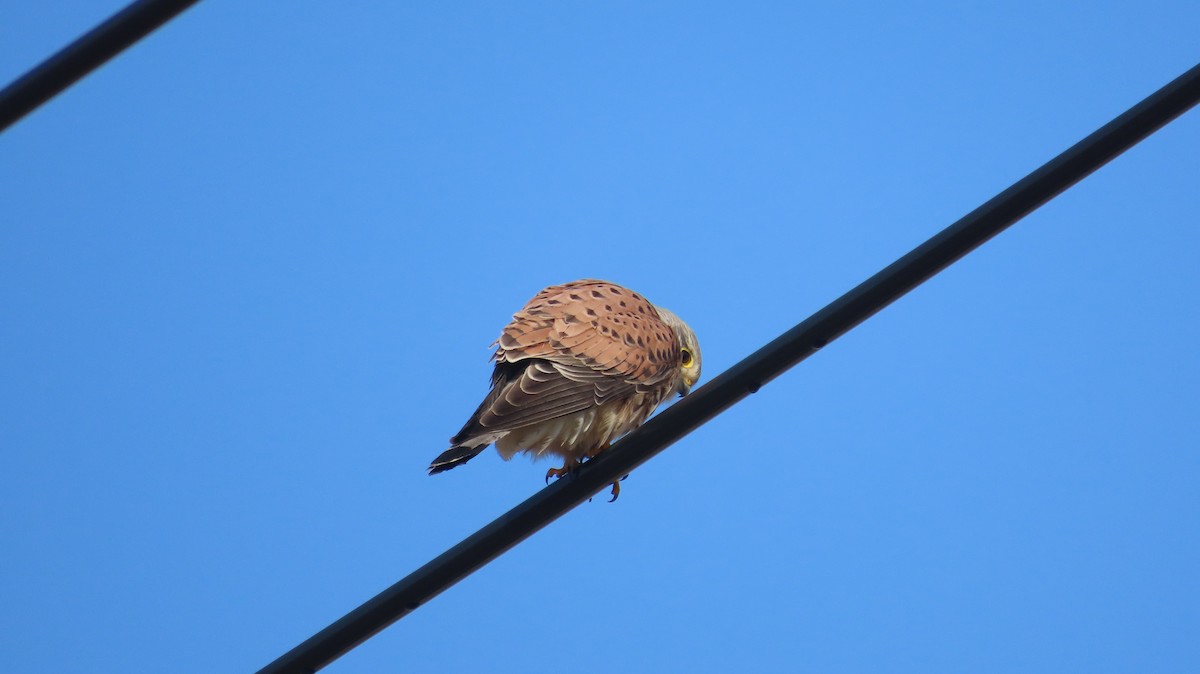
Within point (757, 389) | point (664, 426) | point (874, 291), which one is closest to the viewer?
point (874, 291)

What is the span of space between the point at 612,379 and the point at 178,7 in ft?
8.44

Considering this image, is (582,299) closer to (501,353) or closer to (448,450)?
(501,353)

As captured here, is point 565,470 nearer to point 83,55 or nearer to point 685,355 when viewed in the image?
point 685,355

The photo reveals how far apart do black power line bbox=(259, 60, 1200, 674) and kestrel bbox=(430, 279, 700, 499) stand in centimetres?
82

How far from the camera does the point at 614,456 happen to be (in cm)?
276

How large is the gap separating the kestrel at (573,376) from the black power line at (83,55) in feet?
6.17

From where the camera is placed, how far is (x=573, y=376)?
3.93 m

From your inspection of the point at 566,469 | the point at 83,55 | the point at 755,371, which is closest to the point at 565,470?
the point at 566,469

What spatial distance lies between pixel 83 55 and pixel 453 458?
1.90 m

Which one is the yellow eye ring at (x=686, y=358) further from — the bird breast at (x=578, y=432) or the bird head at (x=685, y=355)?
the bird breast at (x=578, y=432)

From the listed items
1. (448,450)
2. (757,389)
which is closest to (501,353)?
(448,450)

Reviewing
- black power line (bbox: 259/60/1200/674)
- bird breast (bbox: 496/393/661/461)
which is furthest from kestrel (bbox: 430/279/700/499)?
black power line (bbox: 259/60/1200/674)

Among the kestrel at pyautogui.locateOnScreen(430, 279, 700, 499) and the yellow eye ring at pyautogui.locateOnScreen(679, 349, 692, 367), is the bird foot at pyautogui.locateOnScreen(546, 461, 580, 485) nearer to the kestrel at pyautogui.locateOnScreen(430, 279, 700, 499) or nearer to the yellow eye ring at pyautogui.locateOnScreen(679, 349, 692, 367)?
the kestrel at pyautogui.locateOnScreen(430, 279, 700, 499)

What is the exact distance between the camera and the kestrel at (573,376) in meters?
3.70
